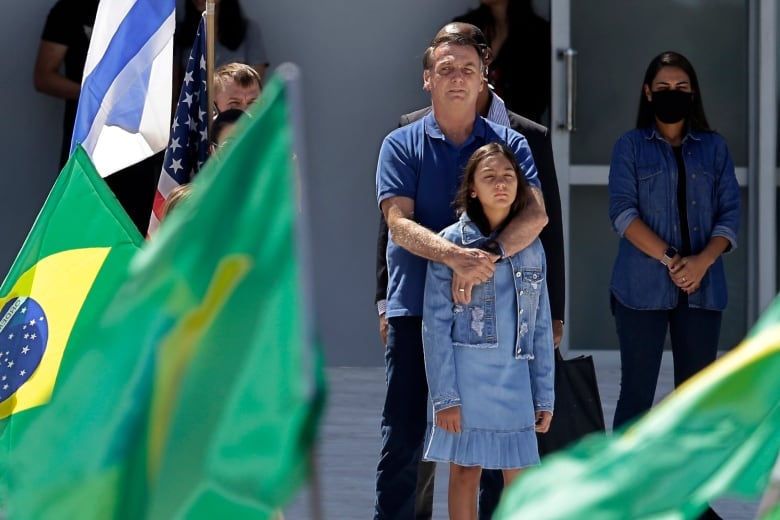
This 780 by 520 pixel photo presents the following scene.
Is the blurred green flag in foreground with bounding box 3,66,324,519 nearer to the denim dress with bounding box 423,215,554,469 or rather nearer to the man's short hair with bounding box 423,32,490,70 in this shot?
the denim dress with bounding box 423,215,554,469

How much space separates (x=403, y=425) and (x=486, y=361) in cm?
43

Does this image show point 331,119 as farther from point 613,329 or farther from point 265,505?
point 265,505

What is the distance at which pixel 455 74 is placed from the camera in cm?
556

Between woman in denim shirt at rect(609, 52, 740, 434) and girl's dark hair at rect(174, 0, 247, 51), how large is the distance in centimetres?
261

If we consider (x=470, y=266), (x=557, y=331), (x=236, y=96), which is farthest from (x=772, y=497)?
(x=236, y=96)

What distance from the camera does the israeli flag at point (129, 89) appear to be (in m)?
5.83

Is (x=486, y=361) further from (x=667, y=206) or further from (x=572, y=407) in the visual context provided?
(x=667, y=206)

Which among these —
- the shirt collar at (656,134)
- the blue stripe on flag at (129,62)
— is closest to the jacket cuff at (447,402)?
the blue stripe on flag at (129,62)

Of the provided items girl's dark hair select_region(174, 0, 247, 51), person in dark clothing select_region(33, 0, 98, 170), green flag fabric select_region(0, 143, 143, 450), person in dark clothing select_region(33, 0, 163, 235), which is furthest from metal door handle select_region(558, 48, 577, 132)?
green flag fabric select_region(0, 143, 143, 450)

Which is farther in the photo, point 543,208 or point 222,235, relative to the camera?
point 543,208

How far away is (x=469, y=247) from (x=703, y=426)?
2579mm

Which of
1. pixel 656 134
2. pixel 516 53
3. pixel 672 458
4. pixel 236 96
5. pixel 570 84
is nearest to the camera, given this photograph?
pixel 672 458

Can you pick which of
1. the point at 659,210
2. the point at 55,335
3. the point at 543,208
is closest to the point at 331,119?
the point at 659,210

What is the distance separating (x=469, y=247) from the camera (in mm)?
5395
